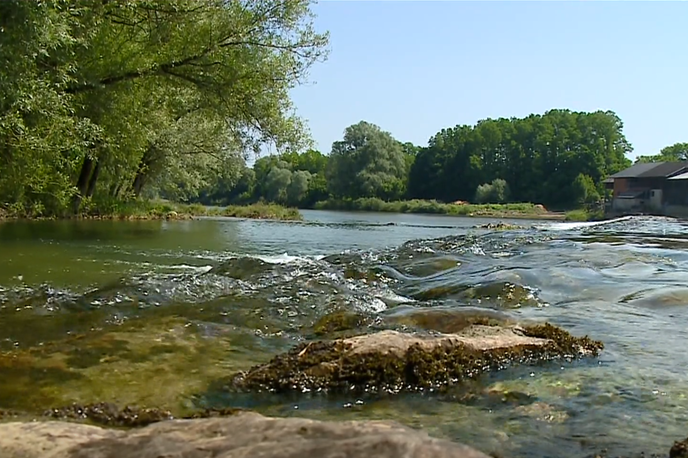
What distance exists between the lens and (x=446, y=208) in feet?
242

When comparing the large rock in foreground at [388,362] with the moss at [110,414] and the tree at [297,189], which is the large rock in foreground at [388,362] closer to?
the moss at [110,414]

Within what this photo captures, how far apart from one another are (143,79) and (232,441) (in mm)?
15921

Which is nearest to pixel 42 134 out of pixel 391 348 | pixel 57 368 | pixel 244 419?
pixel 57 368

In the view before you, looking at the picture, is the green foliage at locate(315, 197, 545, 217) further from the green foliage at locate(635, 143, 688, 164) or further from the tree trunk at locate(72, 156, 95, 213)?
the green foliage at locate(635, 143, 688, 164)


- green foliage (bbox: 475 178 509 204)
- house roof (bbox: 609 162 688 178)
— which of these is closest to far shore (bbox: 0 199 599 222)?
house roof (bbox: 609 162 688 178)

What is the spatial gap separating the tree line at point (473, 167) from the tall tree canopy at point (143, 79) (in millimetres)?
73122

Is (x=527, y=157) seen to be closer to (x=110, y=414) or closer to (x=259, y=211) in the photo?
(x=259, y=211)

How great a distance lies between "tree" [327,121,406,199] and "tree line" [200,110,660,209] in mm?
149

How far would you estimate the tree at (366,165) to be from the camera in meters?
94.5

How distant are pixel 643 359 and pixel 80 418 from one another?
4433 mm

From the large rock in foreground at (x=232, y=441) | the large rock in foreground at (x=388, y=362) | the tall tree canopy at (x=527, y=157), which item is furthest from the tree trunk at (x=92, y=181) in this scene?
the tall tree canopy at (x=527, y=157)

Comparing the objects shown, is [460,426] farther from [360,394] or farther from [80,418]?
[80,418]

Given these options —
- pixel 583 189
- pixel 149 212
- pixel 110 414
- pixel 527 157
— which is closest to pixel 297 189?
pixel 583 189

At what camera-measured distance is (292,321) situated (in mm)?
A: 7344
